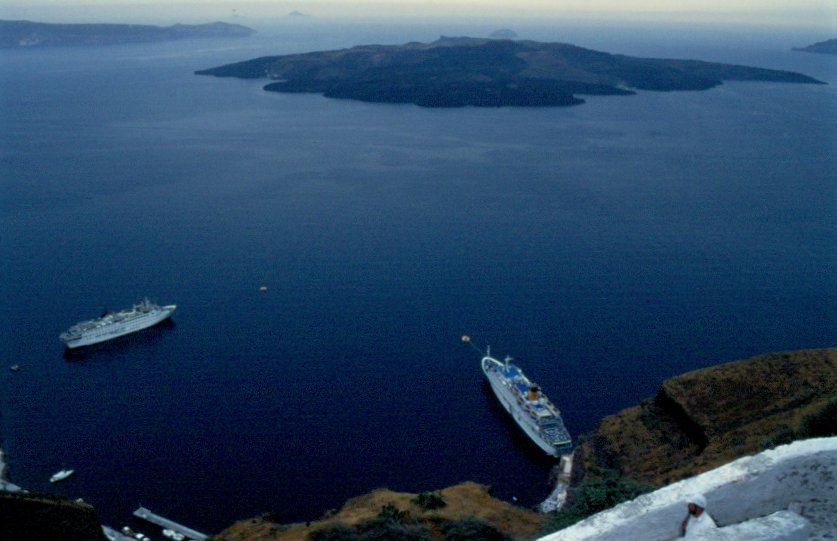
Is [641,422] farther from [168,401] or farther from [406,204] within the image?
[406,204]

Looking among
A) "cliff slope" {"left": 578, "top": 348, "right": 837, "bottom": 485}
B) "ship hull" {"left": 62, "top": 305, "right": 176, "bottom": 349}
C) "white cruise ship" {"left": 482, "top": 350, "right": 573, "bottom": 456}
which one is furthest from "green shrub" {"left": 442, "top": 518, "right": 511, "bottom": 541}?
"ship hull" {"left": 62, "top": 305, "right": 176, "bottom": 349}

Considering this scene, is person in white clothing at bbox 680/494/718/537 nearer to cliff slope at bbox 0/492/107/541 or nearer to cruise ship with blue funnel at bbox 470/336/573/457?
cliff slope at bbox 0/492/107/541

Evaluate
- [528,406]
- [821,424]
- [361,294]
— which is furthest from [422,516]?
[361,294]

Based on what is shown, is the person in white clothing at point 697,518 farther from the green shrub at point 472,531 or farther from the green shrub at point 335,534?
the green shrub at point 335,534

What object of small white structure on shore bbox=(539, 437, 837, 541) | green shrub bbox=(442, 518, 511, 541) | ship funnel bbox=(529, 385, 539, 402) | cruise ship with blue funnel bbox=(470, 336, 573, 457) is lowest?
cruise ship with blue funnel bbox=(470, 336, 573, 457)

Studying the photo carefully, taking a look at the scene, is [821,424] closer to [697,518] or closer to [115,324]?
[697,518]

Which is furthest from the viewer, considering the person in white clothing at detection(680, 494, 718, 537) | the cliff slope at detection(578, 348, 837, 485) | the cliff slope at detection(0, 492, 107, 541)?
the cliff slope at detection(578, 348, 837, 485)

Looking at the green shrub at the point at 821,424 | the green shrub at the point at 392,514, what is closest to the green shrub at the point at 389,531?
the green shrub at the point at 392,514
